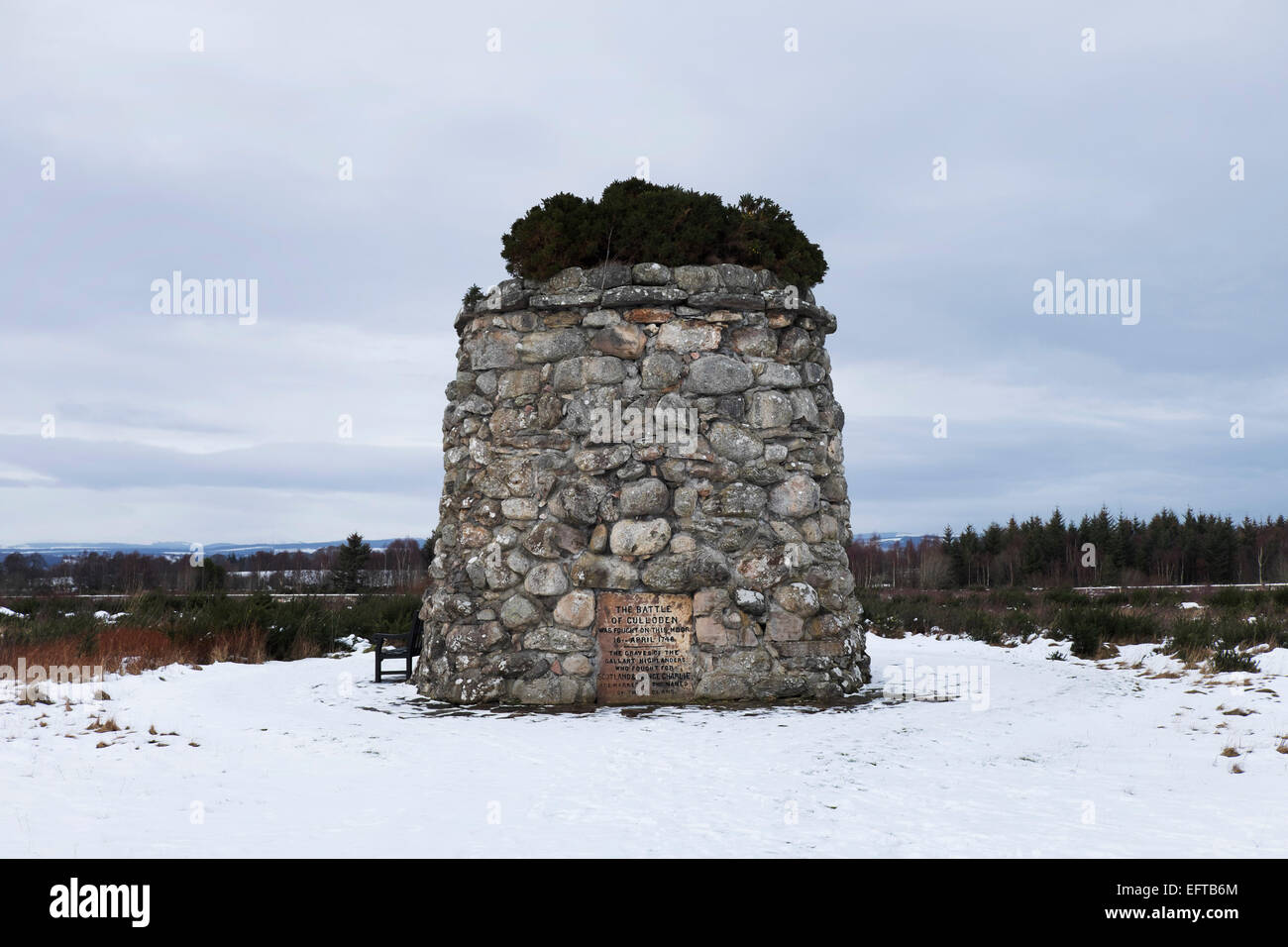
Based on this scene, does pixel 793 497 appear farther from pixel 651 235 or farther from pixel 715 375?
pixel 651 235

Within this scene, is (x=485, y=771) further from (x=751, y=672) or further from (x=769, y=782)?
(x=751, y=672)

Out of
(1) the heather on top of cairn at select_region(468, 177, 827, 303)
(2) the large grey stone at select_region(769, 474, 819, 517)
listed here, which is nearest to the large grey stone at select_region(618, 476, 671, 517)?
(2) the large grey stone at select_region(769, 474, 819, 517)

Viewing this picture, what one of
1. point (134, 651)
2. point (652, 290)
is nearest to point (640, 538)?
point (652, 290)

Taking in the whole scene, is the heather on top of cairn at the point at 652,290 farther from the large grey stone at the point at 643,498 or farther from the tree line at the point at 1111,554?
the tree line at the point at 1111,554

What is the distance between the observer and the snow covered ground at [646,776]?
464 cm

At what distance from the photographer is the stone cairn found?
361 inches

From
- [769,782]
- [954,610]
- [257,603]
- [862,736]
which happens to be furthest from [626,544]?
[954,610]

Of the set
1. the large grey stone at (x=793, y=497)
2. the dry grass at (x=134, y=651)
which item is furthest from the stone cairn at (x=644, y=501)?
the dry grass at (x=134, y=651)

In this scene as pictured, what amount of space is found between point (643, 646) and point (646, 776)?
3085mm

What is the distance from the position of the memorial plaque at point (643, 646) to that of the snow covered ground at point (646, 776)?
457 mm

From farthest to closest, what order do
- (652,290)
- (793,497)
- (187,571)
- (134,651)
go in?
(187,571) < (134,651) < (793,497) < (652,290)

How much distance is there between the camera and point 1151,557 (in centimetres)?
5253

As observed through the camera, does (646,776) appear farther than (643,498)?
No

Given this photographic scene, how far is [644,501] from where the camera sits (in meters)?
9.20
